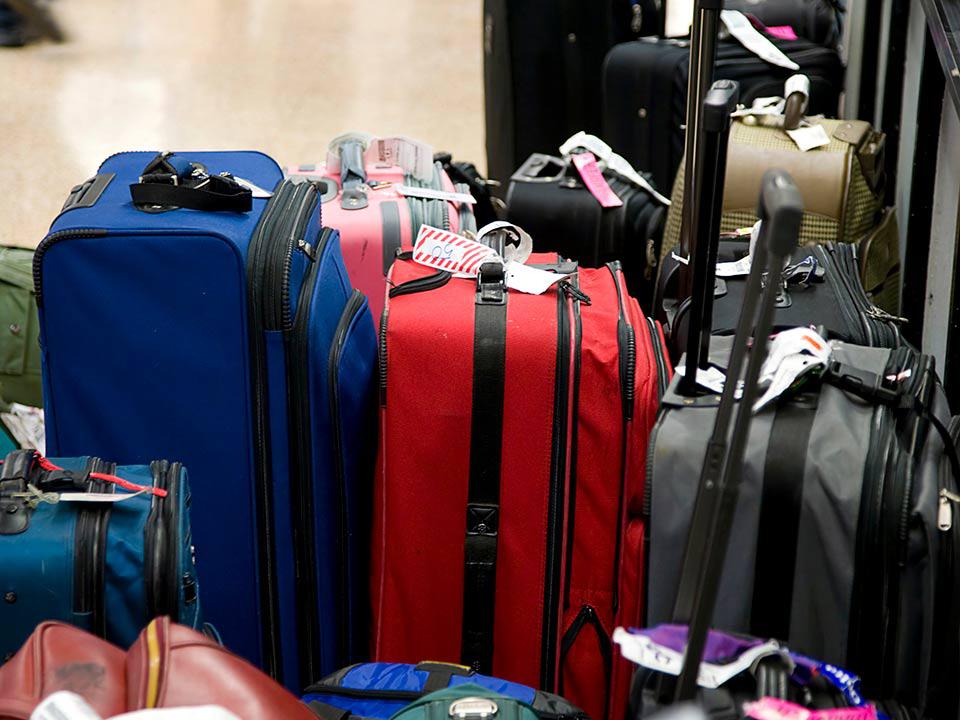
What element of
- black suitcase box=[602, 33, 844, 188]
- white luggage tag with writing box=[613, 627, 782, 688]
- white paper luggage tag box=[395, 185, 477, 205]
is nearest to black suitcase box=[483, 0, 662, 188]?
black suitcase box=[602, 33, 844, 188]

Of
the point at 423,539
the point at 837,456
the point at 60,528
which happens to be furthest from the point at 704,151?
the point at 60,528

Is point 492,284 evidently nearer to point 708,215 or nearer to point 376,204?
point 708,215

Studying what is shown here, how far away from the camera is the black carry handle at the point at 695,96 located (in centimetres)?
196

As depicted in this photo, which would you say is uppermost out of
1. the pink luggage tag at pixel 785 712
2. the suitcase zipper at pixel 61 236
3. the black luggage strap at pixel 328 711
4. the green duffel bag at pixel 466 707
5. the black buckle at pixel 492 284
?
the suitcase zipper at pixel 61 236

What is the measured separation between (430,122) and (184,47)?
1.68 meters

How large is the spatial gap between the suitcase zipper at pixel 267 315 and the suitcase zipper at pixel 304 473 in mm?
33

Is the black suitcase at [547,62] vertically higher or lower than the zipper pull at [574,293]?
higher

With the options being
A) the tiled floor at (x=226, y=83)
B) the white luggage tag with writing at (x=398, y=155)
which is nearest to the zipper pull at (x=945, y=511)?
the white luggage tag with writing at (x=398, y=155)

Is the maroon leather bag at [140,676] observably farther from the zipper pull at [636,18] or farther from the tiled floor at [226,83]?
the tiled floor at [226,83]

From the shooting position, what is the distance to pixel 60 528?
146 cm

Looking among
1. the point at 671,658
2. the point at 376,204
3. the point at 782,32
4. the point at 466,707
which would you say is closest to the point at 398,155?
the point at 376,204

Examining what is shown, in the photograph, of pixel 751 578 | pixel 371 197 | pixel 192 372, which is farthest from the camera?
pixel 371 197

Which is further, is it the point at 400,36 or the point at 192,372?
the point at 400,36

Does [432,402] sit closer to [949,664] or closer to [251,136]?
[949,664]
